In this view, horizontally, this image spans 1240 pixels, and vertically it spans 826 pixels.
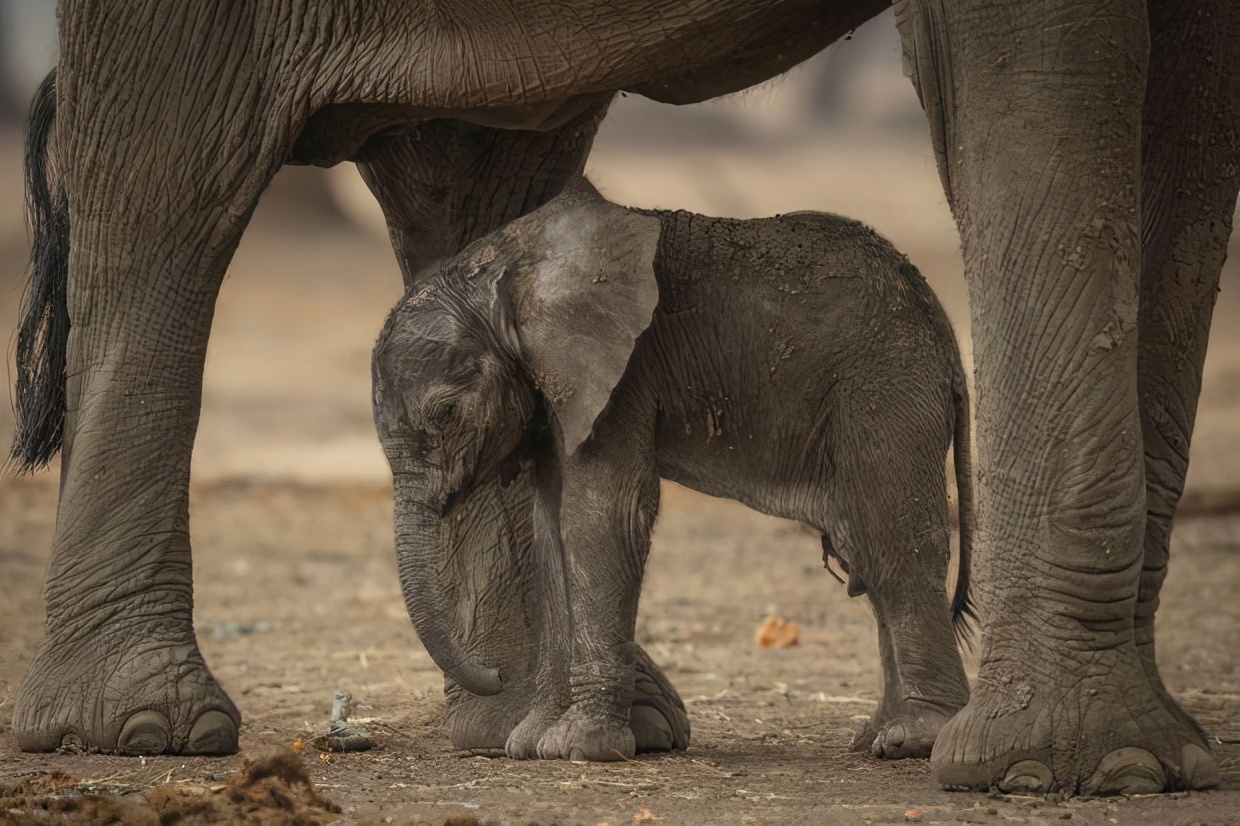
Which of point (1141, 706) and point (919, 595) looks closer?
point (1141, 706)

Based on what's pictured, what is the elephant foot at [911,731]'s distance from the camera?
477 cm

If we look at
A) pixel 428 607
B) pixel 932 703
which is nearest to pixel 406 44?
pixel 428 607

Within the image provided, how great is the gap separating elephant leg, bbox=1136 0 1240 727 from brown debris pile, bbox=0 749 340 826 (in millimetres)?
1915

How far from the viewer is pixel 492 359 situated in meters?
4.81

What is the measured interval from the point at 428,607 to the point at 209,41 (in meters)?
1.54

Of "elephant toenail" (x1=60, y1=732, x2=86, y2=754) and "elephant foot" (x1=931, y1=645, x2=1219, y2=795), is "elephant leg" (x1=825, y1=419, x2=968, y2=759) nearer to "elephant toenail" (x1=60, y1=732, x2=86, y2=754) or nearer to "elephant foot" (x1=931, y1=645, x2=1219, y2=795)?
"elephant foot" (x1=931, y1=645, x2=1219, y2=795)

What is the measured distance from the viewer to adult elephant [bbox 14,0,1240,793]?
13.2 feet

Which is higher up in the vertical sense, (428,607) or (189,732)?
(428,607)

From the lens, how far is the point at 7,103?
3034 cm

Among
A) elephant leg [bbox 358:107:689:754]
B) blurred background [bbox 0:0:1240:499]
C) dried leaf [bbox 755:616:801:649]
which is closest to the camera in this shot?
elephant leg [bbox 358:107:689:754]

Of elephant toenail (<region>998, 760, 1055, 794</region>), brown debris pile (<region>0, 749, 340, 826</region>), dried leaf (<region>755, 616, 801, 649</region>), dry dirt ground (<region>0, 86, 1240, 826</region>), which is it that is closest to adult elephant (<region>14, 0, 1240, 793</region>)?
elephant toenail (<region>998, 760, 1055, 794</region>)

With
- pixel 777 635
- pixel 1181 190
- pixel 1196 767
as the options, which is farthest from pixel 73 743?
pixel 777 635

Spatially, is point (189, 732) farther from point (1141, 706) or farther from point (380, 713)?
point (1141, 706)

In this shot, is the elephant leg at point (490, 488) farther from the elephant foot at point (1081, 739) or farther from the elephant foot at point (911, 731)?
the elephant foot at point (1081, 739)
